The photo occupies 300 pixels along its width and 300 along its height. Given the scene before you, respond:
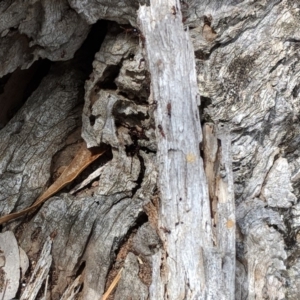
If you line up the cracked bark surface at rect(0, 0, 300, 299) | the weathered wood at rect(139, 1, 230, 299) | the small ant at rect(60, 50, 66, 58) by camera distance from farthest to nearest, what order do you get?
the small ant at rect(60, 50, 66, 58), the cracked bark surface at rect(0, 0, 300, 299), the weathered wood at rect(139, 1, 230, 299)

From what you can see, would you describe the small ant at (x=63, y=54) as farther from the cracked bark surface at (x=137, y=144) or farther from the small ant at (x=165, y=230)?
the small ant at (x=165, y=230)

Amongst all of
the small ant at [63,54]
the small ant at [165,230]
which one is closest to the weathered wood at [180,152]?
the small ant at [165,230]

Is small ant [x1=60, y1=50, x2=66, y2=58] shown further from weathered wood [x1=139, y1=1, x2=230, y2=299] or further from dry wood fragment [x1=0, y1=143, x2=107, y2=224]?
weathered wood [x1=139, y1=1, x2=230, y2=299]

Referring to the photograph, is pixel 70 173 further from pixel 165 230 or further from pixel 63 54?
pixel 165 230

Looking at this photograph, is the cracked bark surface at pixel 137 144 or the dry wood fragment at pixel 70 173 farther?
the dry wood fragment at pixel 70 173

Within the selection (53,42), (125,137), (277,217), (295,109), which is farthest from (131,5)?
(277,217)

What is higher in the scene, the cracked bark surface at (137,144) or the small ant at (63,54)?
the small ant at (63,54)

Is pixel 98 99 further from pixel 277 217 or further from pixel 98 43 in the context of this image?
pixel 277 217

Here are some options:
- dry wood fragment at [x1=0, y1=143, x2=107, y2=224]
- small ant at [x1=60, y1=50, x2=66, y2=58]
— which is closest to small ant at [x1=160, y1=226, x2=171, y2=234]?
dry wood fragment at [x1=0, y1=143, x2=107, y2=224]
